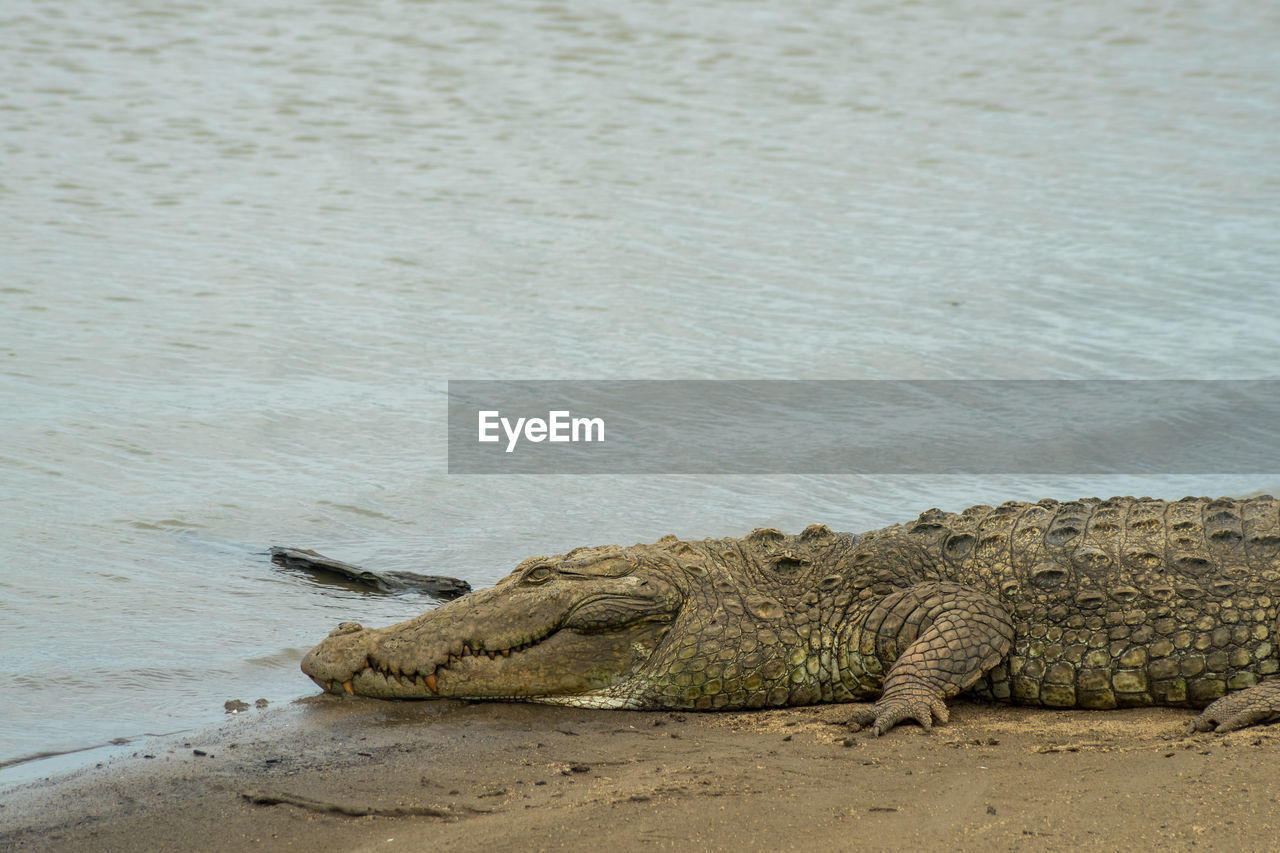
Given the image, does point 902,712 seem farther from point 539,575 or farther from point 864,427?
point 864,427

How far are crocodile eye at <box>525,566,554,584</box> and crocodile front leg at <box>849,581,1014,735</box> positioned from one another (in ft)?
3.86

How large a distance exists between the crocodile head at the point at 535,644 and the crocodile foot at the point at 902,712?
33.0 inches

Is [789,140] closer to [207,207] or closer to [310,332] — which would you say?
[207,207]

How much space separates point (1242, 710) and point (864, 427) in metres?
5.32

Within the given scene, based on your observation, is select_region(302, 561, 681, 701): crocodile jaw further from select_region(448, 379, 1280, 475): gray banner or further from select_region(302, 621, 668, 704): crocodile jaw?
select_region(448, 379, 1280, 475): gray banner

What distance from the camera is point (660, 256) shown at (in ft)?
45.8

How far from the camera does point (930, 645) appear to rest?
4.98 metres

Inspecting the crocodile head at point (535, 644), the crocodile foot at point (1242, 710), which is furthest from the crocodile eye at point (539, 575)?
the crocodile foot at point (1242, 710)

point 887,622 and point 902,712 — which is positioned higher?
point 887,622

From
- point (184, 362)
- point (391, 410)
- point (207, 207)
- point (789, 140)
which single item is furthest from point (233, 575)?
point (789, 140)

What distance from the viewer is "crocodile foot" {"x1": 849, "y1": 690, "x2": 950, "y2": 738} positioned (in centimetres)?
476

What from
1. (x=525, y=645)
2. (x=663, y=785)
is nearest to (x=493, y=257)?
(x=525, y=645)

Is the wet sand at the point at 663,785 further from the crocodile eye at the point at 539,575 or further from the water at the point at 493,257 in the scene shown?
the water at the point at 493,257

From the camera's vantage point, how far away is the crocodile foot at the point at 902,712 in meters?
4.76
